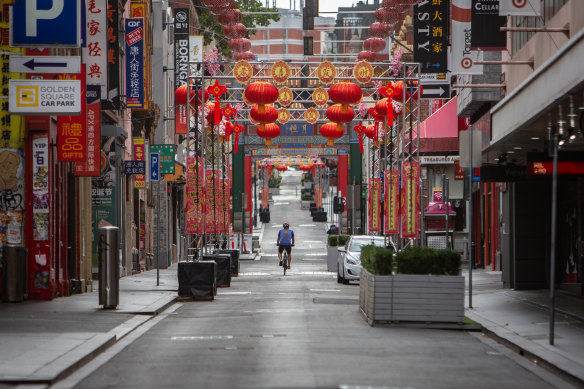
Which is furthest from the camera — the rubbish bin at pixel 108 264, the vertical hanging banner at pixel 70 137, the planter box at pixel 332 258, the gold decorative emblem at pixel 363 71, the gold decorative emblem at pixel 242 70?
the planter box at pixel 332 258

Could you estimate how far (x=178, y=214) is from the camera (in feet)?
202

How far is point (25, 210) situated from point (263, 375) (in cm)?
1294

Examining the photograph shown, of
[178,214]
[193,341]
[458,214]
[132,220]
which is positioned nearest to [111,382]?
[193,341]

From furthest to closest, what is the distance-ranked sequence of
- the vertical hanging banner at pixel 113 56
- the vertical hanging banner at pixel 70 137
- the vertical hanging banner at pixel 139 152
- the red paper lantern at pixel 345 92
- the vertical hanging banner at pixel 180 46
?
the vertical hanging banner at pixel 180 46 → the vertical hanging banner at pixel 139 152 → the red paper lantern at pixel 345 92 → the vertical hanging banner at pixel 113 56 → the vertical hanging banner at pixel 70 137

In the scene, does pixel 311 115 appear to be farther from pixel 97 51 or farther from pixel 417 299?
pixel 417 299

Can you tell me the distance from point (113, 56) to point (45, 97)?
1135 centimetres

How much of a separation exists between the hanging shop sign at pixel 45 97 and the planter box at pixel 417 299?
19.9 ft

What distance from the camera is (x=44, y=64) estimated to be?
64.6 feet

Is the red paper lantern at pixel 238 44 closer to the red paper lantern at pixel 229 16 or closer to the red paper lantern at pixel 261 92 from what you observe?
the red paper lantern at pixel 229 16

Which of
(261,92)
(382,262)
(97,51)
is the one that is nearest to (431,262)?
(382,262)

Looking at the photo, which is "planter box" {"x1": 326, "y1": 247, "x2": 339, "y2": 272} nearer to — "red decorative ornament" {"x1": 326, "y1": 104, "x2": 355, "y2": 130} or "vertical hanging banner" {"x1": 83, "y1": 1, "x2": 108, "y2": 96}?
"red decorative ornament" {"x1": 326, "y1": 104, "x2": 355, "y2": 130}

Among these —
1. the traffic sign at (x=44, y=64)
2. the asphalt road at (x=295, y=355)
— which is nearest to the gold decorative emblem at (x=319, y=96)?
the asphalt road at (x=295, y=355)

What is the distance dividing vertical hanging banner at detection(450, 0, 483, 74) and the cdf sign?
9.62 meters

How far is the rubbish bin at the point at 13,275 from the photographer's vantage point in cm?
2239
